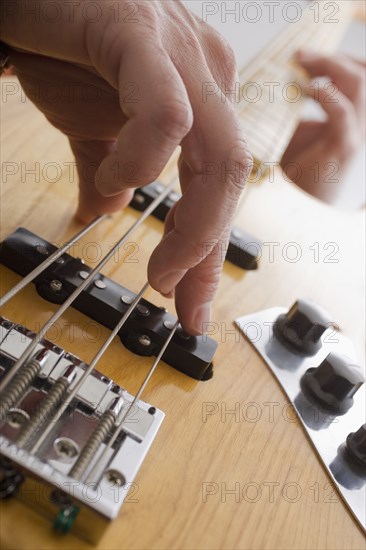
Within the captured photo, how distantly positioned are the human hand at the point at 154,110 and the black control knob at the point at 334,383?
0.19m

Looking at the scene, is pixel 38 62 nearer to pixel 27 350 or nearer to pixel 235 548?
pixel 27 350

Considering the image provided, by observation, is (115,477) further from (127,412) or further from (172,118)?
(172,118)

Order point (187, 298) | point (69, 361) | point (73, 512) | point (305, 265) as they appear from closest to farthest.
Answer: point (73, 512)
point (69, 361)
point (187, 298)
point (305, 265)

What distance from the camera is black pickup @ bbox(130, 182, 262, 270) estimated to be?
0.91 m

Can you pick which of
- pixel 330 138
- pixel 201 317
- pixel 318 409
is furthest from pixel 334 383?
pixel 330 138

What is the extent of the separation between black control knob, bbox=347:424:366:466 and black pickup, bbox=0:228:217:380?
0.21m

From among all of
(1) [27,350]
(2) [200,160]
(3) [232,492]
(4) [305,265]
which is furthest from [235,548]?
(4) [305,265]

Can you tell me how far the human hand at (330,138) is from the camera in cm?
139

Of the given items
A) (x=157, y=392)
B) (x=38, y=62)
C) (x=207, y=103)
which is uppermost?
(x=207, y=103)

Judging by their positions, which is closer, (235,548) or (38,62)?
(235,548)

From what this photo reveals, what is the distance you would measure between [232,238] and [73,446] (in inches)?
23.3

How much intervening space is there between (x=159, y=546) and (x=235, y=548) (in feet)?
0.27

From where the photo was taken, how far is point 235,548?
487 mm

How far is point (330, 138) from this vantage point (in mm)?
1424
